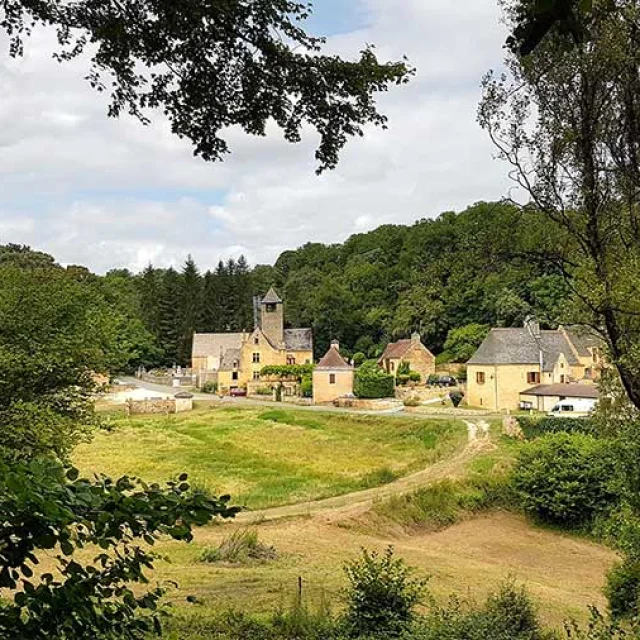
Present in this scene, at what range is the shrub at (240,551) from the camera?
1652 cm

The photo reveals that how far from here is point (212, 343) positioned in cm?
6631

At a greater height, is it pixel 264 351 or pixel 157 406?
pixel 264 351

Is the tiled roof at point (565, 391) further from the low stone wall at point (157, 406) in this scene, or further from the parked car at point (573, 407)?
the low stone wall at point (157, 406)

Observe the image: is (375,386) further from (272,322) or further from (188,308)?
(188,308)

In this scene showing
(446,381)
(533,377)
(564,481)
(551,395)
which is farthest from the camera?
(446,381)

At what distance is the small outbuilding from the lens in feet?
123

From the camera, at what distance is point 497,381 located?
4269 centimetres

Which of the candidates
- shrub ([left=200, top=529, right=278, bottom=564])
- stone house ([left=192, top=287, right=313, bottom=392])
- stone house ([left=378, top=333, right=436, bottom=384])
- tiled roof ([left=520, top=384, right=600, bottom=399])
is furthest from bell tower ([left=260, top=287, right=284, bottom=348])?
shrub ([left=200, top=529, right=278, bottom=564])

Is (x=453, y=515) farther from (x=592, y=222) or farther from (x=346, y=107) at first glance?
(x=346, y=107)

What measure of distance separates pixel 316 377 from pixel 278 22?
45580 millimetres

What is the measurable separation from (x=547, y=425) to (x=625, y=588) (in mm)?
21073

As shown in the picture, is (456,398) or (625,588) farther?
(456,398)

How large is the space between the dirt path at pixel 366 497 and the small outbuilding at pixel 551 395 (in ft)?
28.2

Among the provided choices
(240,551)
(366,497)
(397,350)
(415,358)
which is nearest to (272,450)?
(366,497)
